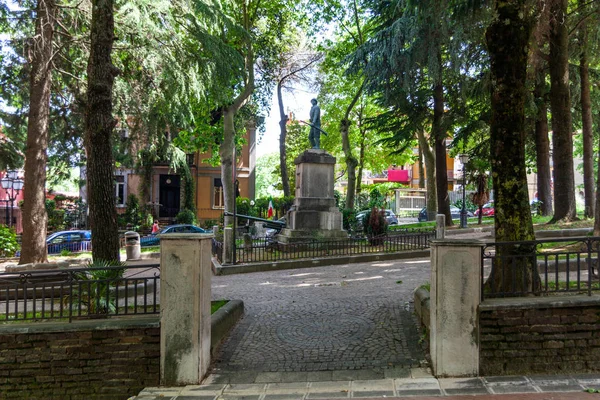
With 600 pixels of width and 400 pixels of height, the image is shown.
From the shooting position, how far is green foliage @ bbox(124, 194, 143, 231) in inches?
1160

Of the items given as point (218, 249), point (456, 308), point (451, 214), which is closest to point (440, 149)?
point (451, 214)

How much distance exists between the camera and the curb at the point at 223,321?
5.70 metres

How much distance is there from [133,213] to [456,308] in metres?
28.1

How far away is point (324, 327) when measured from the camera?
6559 mm

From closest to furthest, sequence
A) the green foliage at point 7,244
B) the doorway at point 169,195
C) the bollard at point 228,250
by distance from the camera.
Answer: the bollard at point 228,250
the green foliage at point 7,244
the doorway at point 169,195

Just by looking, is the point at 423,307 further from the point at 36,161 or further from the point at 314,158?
the point at 36,161

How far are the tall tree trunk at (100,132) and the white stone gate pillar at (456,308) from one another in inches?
205

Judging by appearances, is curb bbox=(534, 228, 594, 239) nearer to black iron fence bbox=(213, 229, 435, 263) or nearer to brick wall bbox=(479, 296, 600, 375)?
black iron fence bbox=(213, 229, 435, 263)

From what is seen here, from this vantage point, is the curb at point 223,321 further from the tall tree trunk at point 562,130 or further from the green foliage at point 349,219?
the green foliage at point 349,219

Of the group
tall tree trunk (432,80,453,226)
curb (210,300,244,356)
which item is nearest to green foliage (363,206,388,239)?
tall tree trunk (432,80,453,226)

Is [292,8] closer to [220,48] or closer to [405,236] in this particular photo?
[220,48]

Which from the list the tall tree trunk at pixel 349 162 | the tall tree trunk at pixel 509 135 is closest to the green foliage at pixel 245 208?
the tall tree trunk at pixel 349 162

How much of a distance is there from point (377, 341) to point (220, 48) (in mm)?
9652

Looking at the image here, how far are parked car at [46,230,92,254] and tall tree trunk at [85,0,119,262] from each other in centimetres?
1283
